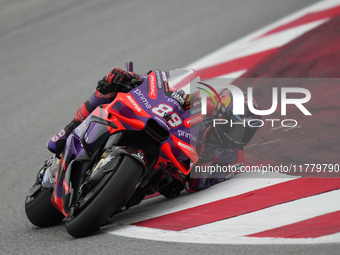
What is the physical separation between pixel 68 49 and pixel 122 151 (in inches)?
254

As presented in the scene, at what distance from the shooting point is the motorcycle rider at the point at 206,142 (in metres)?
3.70

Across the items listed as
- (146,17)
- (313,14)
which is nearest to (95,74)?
(146,17)

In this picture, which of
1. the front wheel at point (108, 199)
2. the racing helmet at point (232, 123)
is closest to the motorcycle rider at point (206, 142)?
the racing helmet at point (232, 123)

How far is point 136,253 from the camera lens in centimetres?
277

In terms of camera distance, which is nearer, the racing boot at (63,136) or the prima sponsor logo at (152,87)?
the prima sponsor logo at (152,87)

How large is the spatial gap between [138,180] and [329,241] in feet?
4.38

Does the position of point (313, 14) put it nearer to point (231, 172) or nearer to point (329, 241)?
point (231, 172)

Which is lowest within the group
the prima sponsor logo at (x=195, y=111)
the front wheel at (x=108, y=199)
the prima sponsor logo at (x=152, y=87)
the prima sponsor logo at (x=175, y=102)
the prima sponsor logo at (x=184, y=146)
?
the front wheel at (x=108, y=199)

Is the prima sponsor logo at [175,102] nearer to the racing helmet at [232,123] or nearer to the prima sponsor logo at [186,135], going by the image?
the prima sponsor logo at [186,135]

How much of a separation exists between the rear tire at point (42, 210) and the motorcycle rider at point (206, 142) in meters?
0.38

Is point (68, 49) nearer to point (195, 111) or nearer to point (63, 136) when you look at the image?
point (63, 136)

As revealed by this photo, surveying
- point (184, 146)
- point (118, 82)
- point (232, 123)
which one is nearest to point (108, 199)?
point (184, 146)

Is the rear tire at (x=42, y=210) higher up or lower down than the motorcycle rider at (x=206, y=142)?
lower down

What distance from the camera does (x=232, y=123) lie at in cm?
400
